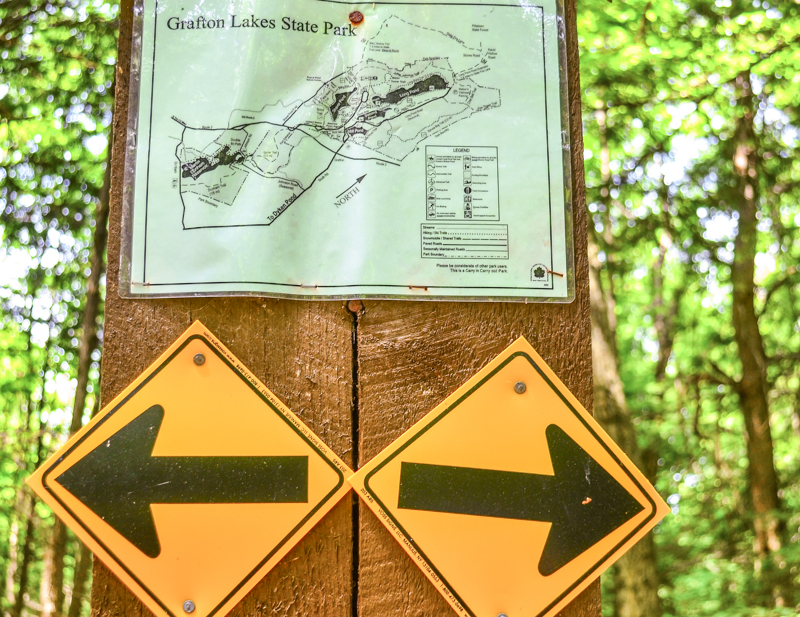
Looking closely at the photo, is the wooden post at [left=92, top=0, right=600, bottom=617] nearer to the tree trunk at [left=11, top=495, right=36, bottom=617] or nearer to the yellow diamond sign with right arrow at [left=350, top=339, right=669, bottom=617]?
the yellow diamond sign with right arrow at [left=350, top=339, right=669, bottom=617]

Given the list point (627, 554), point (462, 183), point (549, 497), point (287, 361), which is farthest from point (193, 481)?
point (627, 554)

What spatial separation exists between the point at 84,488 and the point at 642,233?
679 centimetres

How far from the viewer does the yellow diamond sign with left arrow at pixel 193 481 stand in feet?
4.11

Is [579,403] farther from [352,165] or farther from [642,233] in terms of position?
[642,233]

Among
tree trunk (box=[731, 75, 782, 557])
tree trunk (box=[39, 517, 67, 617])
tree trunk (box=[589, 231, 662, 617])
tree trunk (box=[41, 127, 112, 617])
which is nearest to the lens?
tree trunk (box=[41, 127, 112, 617])

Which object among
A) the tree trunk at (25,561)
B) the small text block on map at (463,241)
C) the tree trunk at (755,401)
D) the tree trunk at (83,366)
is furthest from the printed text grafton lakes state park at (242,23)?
the tree trunk at (755,401)

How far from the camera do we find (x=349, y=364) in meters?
1.36

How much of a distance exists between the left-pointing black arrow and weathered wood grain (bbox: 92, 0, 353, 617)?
0.31 feet

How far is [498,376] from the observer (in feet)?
4.42

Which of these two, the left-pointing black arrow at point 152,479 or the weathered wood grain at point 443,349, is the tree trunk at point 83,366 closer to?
the left-pointing black arrow at point 152,479

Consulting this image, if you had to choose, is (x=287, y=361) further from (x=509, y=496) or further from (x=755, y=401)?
(x=755, y=401)

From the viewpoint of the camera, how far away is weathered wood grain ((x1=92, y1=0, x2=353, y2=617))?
1.29 meters

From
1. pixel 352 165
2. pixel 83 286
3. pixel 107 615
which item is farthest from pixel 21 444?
pixel 352 165

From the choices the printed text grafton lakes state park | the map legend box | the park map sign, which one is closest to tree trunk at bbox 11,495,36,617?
the park map sign
